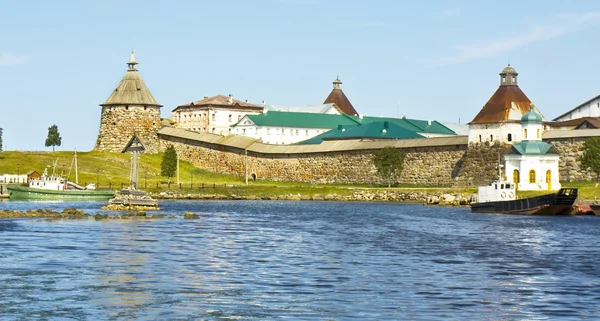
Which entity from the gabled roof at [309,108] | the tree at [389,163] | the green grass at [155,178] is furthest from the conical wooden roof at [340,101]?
the tree at [389,163]

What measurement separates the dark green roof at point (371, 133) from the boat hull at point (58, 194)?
36.0 m

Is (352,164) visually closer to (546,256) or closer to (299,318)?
(546,256)

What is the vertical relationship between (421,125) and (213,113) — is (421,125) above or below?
below

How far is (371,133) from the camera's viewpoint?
108500mm

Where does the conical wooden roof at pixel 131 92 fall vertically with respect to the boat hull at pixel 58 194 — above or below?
above

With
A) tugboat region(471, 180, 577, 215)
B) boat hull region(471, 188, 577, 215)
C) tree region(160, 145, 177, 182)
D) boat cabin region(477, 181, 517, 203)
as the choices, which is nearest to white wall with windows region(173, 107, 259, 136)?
tree region(160, 145, 177, 182)

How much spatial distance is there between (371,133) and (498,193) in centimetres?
4248

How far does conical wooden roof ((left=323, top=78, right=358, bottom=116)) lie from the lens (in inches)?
6038

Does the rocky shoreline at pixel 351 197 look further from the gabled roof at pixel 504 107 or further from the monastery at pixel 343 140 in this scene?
the gabled roof at pixel 504 107

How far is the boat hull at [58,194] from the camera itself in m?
77.0

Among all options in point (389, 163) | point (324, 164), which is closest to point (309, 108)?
point (324, 164)

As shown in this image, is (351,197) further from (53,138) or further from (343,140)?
(53,138)

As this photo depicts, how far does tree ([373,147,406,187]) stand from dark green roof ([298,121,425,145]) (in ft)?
51.1

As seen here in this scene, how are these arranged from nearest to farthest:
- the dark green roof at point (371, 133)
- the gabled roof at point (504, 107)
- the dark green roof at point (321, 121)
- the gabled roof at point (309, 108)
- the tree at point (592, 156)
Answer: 1. the tree at point (592, 156)
2. the gabled roof at point (504, 107)
3. the dark green roof at point (371, 133)
4. the dark green roof at point (321, 121)
5. the gabled roof at point (309, 108)
